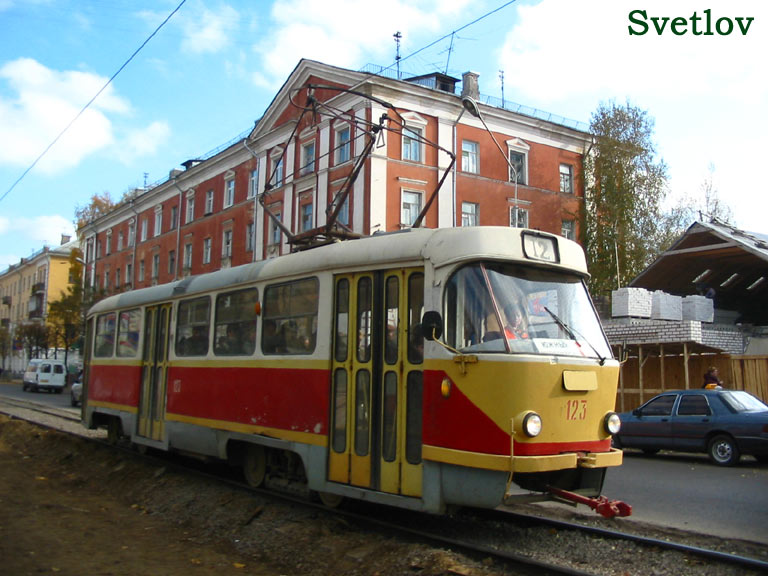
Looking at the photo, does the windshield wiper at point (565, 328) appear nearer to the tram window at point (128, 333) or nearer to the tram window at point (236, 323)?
the tram window at point (236, 323)

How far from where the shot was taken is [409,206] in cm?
3138

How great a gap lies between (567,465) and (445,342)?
4.99 ft

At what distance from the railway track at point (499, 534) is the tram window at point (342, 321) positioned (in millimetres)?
1727

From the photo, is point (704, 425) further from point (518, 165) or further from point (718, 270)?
point (518, 165)

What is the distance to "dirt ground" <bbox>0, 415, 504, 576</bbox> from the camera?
659 cm

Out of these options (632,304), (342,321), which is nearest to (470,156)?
(632,304)

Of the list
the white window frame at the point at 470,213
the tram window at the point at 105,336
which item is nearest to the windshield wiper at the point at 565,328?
the tram window at the point at 105,336

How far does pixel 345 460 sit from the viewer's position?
Result: 7.57m

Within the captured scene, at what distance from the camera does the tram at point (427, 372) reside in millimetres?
6492

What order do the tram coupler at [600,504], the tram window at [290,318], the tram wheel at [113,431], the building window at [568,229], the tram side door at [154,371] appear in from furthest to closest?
the building window at [568,229] < the tram wheel at [113,431] < the tram side door at [154,371] < the tram window at [290,318] < the tram coupler at [600,504]

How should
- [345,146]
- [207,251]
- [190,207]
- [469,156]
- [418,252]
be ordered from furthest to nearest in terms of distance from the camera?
[190,207] → [207,251] → [469,156] → [345,146] → [418,252]

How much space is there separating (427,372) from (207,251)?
38.1m

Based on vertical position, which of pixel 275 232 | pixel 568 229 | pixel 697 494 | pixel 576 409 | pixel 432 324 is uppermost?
pixel 568 229

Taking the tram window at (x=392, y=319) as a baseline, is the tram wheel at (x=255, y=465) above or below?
below
